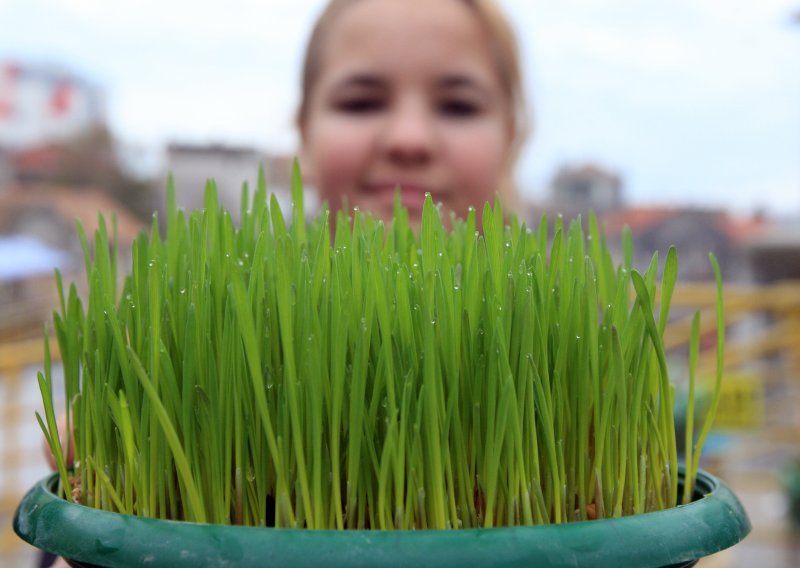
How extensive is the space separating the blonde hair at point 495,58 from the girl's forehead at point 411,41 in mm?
23

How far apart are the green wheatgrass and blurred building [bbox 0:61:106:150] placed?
1634cm

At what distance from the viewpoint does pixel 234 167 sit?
37.2 feet

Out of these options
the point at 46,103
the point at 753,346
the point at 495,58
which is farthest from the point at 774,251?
the point at 46,103

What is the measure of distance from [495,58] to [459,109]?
107mm

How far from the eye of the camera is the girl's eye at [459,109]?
0.91m

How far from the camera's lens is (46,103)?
1628cm

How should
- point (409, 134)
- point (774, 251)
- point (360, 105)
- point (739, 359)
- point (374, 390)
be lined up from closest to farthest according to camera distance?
point (374, 390), point (409, 134), point (360, 105), point (739, 359), point (774, 251)

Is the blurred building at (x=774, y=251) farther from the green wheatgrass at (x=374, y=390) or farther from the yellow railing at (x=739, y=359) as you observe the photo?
the green wheatgrass at (x=374, y=390)

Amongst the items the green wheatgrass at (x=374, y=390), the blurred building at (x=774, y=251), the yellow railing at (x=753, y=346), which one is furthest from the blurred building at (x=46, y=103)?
the green wheatgrass at (x=374, y=390)

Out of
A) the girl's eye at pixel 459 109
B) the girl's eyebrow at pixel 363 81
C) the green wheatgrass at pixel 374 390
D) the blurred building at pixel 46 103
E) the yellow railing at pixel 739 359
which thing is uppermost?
the blurred building at pixel 46 103

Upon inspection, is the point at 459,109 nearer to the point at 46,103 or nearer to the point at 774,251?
the point at 774,251

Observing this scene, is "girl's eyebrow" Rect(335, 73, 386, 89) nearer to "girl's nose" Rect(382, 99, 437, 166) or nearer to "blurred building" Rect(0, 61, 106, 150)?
"girl's nose" Rect(382, 99, 437, 166)

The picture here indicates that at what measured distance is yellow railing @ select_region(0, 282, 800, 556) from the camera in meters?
2.47

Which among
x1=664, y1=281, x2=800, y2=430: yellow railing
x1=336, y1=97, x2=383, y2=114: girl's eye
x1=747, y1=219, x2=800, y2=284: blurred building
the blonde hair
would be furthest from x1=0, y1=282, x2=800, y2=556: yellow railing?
x1=747, y1=219, x2=800, y2=284: blurred building
